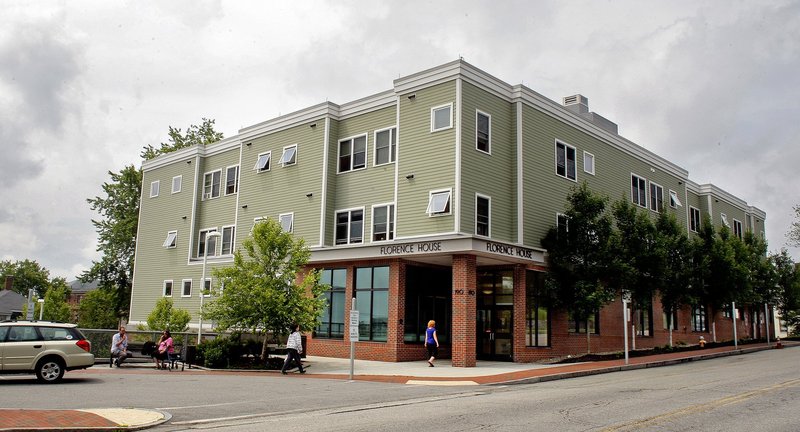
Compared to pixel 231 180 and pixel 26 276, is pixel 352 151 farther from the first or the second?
pixel 26 276

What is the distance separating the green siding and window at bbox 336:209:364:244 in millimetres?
3141

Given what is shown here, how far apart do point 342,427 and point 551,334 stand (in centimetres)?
1945

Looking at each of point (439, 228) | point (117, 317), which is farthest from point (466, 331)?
point (117, 317)

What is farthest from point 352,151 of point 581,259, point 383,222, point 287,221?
point 581,259

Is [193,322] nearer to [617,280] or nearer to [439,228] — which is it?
[439,228]

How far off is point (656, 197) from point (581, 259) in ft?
40.3

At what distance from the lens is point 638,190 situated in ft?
119

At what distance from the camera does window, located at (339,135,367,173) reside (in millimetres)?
30219

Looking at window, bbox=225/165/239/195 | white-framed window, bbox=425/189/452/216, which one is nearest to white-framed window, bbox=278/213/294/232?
window, bbox=225/165/239/195

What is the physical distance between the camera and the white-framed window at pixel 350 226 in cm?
2964

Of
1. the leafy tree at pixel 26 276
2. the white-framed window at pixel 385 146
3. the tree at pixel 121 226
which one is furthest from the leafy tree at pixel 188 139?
the leafy tree at pixel 26 276

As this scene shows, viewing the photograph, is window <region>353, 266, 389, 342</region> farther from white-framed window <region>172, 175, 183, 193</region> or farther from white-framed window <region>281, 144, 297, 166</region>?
white-framed window <region>172, 175, 183, 193</region>

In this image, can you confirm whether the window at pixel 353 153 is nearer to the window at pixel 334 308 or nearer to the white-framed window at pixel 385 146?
the white-framed window at pixel 385 146

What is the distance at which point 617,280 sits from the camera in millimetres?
28109
